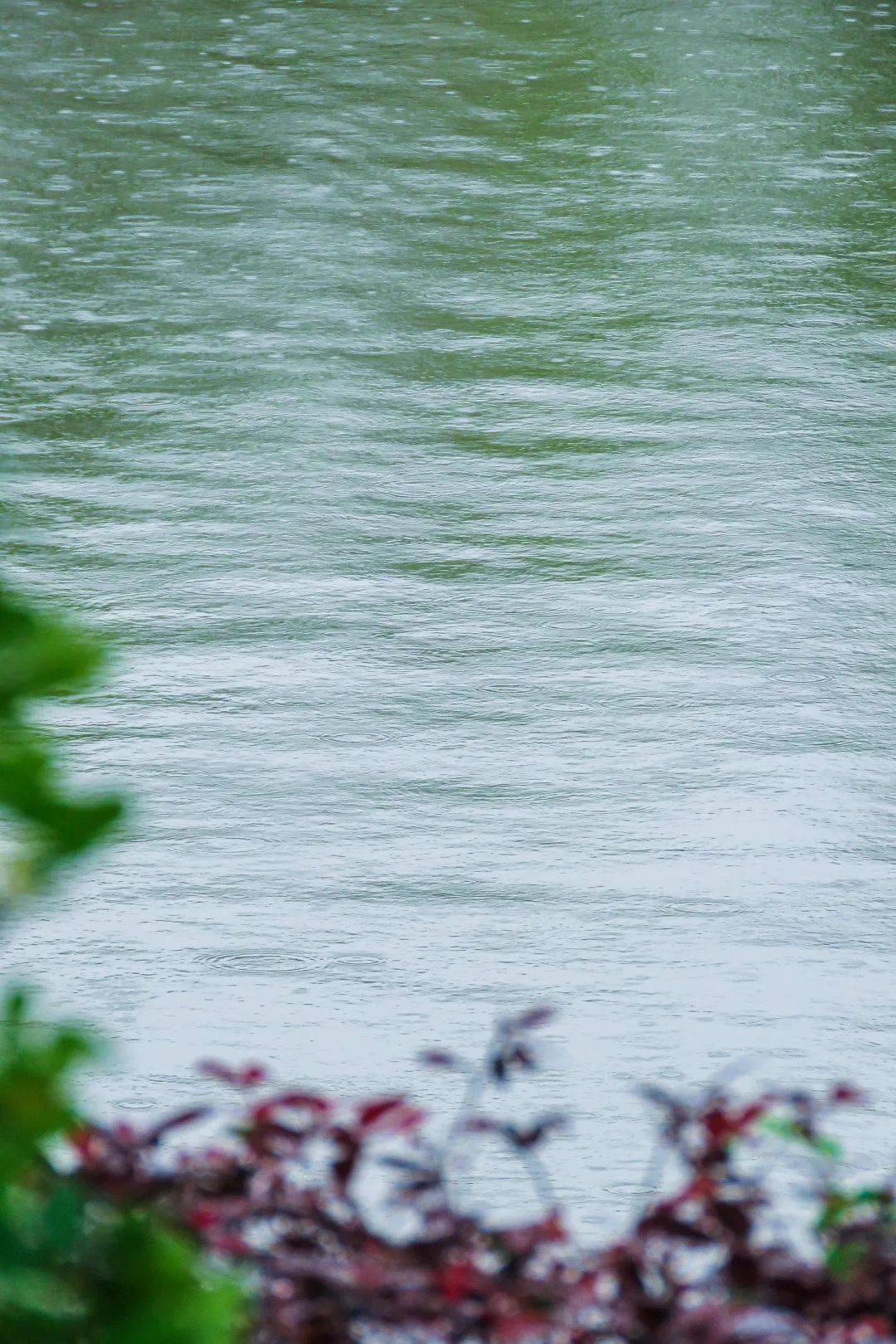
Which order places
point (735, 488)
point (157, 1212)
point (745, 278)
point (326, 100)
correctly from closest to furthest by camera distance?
point (157, 1212)
point (735, 488)
point (745, 278)
point (326, 100)

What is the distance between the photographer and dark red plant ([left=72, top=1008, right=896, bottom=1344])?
114cm

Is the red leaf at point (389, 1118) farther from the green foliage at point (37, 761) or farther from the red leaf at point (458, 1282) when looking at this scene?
the green foliage at point (37, 761)

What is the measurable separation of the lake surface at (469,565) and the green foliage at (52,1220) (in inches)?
65.2

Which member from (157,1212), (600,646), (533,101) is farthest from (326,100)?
(157,1212)

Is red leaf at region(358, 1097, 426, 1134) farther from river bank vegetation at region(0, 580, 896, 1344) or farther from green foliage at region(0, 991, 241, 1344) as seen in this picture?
green foliage at region(0, 991, 241, 1344)

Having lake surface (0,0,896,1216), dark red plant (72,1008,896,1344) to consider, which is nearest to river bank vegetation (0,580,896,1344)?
dark red plant (72,1008,896,1344)

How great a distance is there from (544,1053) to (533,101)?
6413mm

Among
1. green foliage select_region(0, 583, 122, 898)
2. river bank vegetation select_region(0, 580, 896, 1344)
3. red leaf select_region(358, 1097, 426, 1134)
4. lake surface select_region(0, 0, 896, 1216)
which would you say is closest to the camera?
green foliage select_region(0, 583, 122, 898)

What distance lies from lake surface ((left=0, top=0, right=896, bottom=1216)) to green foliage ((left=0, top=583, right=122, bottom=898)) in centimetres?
175

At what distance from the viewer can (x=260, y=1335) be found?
45.4 inches

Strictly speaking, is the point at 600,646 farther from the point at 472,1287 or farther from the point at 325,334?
the point at 472,1287

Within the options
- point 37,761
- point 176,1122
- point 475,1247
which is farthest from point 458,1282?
point 37,761

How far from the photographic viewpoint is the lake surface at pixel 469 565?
8.87 feet

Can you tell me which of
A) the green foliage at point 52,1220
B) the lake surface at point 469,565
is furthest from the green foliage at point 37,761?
the lake surface at point 469,565
